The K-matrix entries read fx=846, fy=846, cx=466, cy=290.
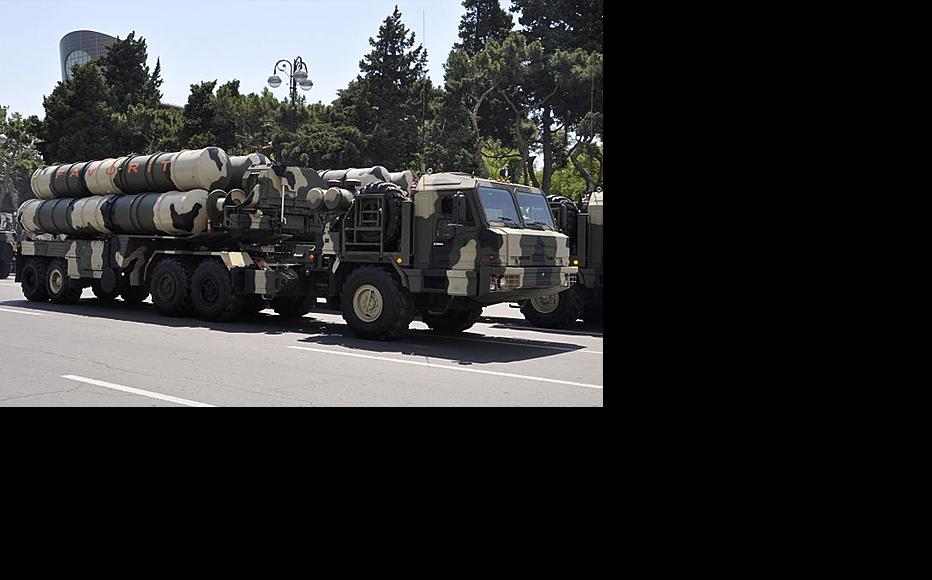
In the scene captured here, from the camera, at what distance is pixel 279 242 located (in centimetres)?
1545

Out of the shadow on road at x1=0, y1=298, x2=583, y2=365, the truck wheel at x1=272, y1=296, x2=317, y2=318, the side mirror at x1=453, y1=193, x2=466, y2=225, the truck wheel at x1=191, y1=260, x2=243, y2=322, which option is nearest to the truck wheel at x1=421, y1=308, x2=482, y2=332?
the shadow on road at x1=0, y1=298, x2=583, y2=365

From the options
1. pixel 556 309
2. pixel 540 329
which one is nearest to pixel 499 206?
pixel 540 329

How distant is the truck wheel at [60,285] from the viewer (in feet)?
55.3

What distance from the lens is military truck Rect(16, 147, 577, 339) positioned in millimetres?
11203

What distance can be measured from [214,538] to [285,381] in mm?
4872

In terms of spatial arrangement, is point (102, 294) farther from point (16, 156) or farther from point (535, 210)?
point (16, 156)

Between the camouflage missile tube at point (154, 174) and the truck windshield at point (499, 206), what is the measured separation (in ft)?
18.0

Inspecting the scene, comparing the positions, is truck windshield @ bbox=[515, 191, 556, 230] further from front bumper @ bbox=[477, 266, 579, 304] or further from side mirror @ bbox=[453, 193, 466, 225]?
side mirror @ bbox=[453, 193, 466, 225]

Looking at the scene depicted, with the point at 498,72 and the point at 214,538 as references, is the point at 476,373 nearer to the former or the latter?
the point at 214,538

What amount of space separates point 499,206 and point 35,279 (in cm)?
1101

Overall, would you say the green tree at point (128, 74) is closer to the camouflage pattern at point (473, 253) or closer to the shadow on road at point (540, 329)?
the shadow on road at point (540, 329)

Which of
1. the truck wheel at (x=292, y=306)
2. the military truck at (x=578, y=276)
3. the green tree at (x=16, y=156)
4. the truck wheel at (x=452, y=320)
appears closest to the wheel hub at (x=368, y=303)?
the truck wheel at (x=452, y=320)

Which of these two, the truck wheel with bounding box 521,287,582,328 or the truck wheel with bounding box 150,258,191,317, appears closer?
the truck wheel with bounding box 150,258,191,317

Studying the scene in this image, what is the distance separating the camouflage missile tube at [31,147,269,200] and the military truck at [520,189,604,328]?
5396 millimetres
